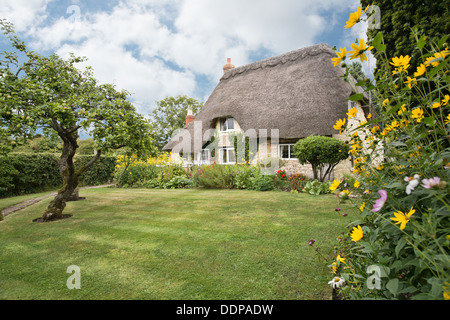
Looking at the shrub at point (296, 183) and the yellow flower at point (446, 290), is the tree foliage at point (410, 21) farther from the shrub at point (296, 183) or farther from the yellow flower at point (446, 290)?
the shrub at point (296, 183)

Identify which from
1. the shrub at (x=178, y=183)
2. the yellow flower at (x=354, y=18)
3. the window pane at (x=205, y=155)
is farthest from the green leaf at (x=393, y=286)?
the window pane at (x=205, y=155)

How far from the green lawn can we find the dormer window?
32.6ft

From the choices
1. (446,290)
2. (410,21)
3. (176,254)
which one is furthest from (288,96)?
(446,290)

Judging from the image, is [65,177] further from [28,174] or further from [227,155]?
[227,155]

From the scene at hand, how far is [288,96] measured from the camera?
41.3ft

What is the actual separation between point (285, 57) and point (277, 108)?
424 cm

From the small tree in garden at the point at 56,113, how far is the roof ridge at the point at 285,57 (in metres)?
11.3

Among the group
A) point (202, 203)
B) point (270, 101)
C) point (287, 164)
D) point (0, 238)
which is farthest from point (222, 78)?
point (0, 238)

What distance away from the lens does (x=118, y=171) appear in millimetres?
13008

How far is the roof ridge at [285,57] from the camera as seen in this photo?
13448 millimetres

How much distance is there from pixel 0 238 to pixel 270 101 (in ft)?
39.2

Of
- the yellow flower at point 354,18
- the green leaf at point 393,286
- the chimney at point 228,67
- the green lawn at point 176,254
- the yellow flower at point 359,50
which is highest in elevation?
the chimney at point 228,67

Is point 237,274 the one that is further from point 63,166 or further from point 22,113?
point 63,166

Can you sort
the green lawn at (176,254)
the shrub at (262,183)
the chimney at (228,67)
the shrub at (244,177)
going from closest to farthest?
the green lawn at (176,254)
the shrub at (262,183)
the shrub at (244,177)
the chimney at (228,67)
